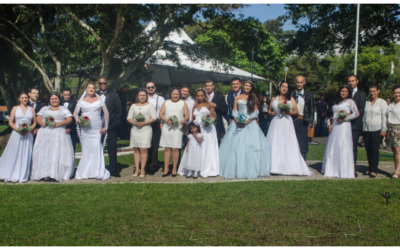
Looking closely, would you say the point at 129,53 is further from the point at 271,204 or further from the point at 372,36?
the point at 372,36

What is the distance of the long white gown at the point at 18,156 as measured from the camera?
810cm

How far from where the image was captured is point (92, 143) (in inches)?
328

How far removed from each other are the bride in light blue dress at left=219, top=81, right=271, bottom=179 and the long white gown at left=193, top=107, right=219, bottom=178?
144 mm

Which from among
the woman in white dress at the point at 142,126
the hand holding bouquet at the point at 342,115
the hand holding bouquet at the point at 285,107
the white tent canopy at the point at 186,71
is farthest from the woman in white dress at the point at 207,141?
the white tent canopy at the point at 186,71

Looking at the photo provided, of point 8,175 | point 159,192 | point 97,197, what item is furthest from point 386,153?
point 8,175

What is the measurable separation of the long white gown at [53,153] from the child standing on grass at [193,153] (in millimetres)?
2710

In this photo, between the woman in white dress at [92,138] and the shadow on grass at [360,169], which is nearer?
the woman in white dress at [92,138]

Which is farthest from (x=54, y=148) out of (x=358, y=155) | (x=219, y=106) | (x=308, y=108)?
(x=358, y=155)

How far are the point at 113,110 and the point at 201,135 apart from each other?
7.30ft

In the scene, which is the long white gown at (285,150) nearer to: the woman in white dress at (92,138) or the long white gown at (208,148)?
the long white gown at (208,148)

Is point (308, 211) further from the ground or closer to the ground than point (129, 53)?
closer to the ground

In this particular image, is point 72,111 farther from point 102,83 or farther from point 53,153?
point 53,153

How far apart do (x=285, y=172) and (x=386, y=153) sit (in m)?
6.30

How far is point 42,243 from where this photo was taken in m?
4.23
